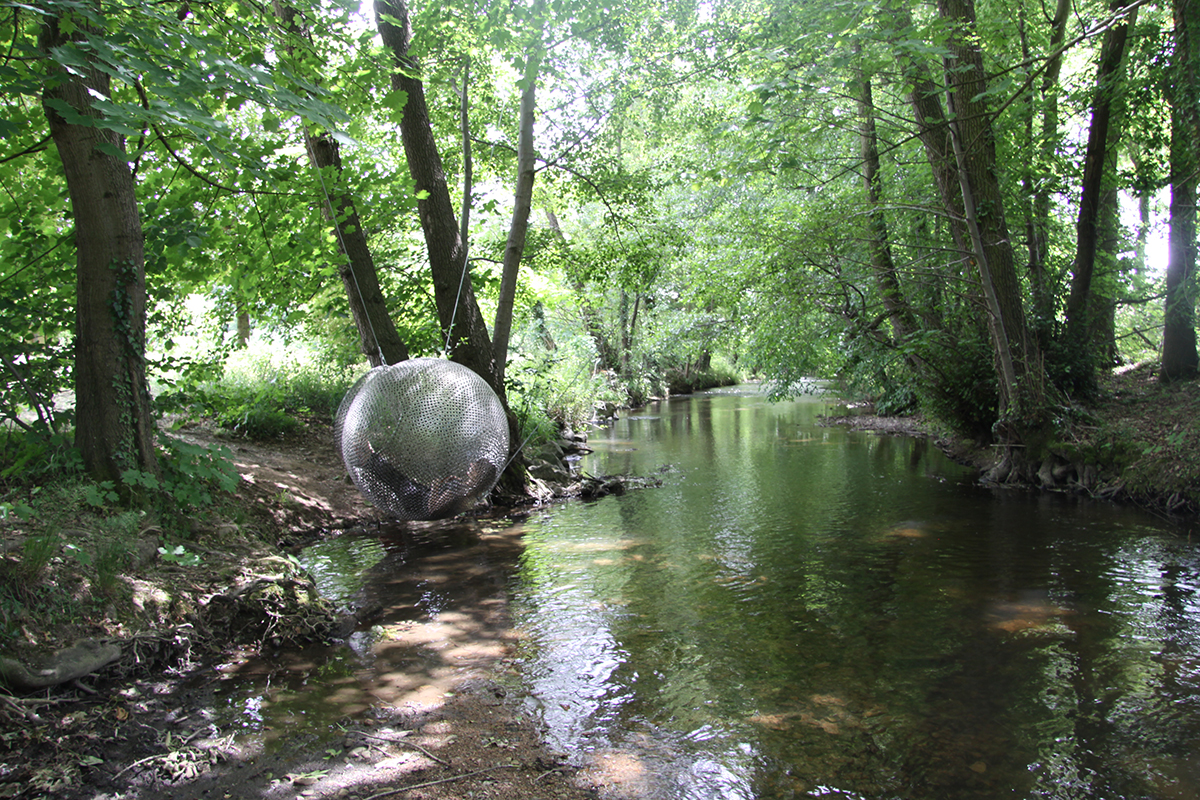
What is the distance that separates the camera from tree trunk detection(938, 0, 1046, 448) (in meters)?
10.1

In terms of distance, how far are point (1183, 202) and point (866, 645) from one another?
10.4m

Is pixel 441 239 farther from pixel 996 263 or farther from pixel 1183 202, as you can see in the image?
pixel 1183 202

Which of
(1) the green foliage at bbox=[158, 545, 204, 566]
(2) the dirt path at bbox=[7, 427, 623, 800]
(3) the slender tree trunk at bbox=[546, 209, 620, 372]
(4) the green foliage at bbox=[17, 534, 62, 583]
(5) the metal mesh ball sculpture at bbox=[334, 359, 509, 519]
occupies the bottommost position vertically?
(2) the dirt path at bbox=[7, 427, 623, 800]

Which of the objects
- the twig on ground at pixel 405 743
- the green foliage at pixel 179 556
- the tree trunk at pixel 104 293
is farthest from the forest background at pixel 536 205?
the twig on ground at pixel 405 743

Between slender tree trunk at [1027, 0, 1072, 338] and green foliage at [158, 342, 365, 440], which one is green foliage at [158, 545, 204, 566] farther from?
slender tree trunk at [1027, 0, 1072, 338]

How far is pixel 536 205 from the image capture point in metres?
13.9

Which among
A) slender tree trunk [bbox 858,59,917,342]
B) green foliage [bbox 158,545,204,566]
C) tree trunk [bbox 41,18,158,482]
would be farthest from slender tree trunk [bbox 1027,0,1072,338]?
green foliage [bbox 158,545,204,566]

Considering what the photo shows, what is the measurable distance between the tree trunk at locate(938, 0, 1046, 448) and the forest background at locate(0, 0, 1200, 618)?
48 mm

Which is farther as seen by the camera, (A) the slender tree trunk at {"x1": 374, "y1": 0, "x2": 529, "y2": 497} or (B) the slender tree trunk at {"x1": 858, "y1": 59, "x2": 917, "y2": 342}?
(B) the slender tree trunk at {"x1": 858, "y1": 59, "x2": 917, "y2": 342}

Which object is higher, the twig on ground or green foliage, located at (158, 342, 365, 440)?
green foliage, located at (158, 342, 365, 440)

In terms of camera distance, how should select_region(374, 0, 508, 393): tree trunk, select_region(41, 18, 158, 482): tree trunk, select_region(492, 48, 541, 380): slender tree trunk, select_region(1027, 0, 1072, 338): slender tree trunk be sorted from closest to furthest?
select_region(41, 18, 158, 482): tree trunk, select_region(374, 0, 508, 393): tree trunk, select_region(492, 48, 541, 380): slender tree trunk, select_region(1027, 0, 1072, 338): slender tree trunk

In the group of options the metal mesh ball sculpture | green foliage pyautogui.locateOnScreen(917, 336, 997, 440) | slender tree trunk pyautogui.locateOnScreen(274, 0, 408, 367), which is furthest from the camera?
green foliage pyautogui.locateOnScreen(917, 336, 997, 440)

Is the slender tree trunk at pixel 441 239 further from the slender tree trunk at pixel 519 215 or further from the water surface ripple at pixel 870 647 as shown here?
the water surface ripple at pixel 870 647

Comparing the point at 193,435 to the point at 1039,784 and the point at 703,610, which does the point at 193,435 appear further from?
the point at 1039,784
